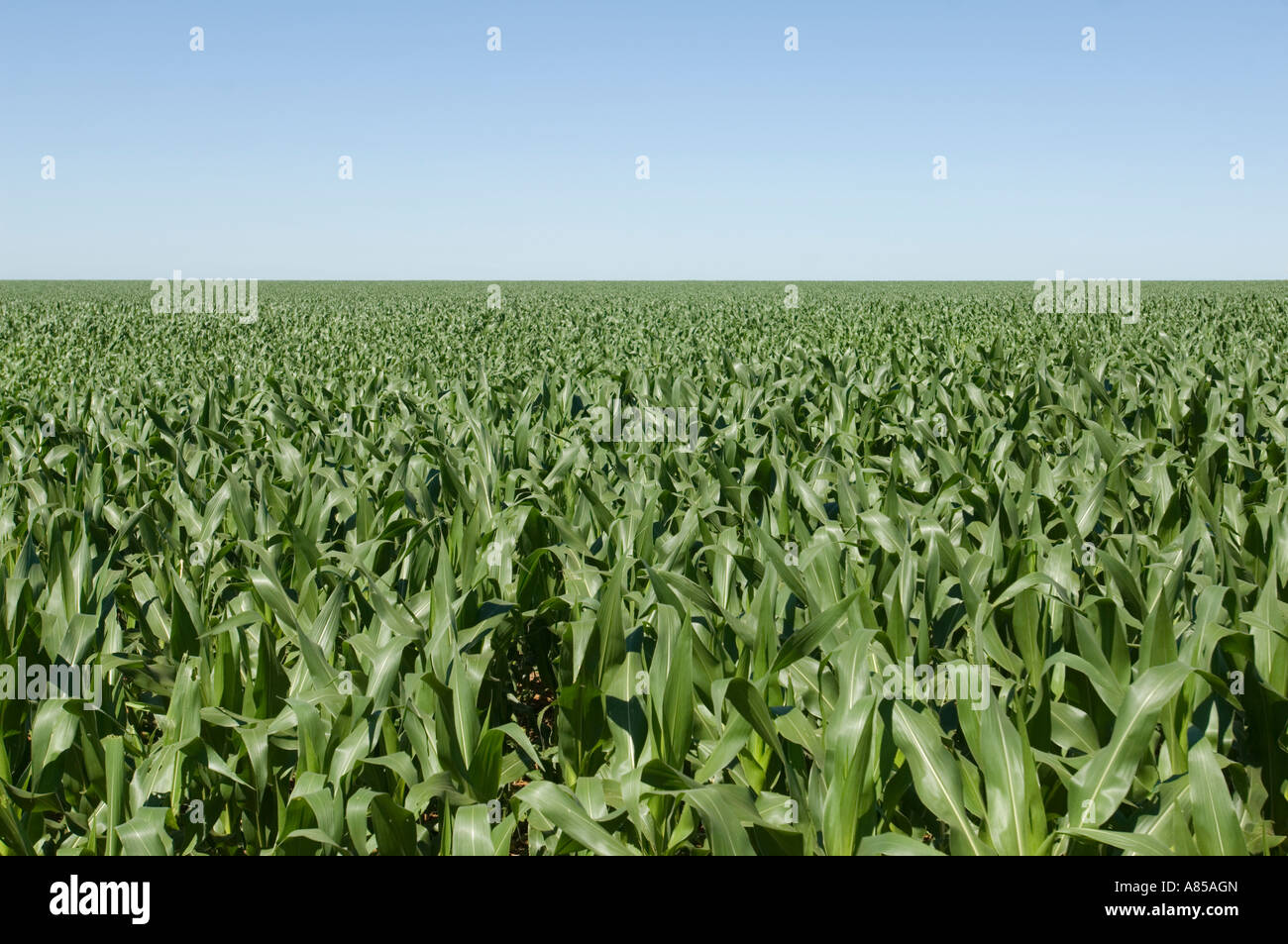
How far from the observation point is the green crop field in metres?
2.08

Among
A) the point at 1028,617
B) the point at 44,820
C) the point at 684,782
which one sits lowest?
the point at 44,820

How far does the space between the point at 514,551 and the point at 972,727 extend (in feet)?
6.65

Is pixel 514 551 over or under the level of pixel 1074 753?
over

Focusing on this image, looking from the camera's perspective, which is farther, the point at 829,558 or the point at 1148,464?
the point at 1148,464

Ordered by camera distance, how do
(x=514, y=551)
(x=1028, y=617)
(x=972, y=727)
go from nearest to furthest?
(x=972, y=727), (x=1028, y=617), (x=514, y=551)

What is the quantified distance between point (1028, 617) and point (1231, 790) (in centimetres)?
68

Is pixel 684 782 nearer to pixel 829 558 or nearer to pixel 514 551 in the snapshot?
pixel 829 558

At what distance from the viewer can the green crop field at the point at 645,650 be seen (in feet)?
6.83

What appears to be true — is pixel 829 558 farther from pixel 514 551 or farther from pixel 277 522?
pixel 277 522

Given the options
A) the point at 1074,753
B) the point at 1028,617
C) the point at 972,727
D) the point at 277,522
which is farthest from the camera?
the point at 277,522

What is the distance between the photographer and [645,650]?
295 cm

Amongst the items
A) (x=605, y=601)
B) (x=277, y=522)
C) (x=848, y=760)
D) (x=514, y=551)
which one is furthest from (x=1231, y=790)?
(x=277, y=522)

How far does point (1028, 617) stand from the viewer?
2801 millimetres
